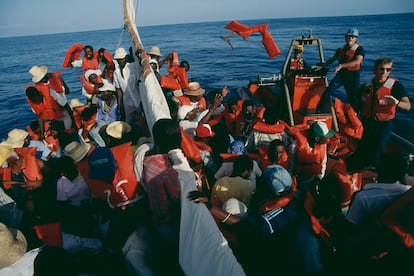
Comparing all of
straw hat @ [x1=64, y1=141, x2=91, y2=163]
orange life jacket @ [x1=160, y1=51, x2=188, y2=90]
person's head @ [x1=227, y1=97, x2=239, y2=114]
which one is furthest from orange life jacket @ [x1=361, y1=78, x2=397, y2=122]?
straw hat @ [x1=64, y1=141, x2=91, y2=163]

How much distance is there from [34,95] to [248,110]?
4.34 m

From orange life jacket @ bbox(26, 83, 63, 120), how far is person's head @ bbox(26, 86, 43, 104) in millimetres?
49

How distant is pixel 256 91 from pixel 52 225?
6.42 m

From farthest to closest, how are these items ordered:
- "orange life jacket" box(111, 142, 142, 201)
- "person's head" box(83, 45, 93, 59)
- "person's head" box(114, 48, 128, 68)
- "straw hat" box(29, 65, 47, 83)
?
"person's head" box(83, 45, 93, 59), "straw hat" box(29, 65, 47, 83), "person's head" box(114, 48, 128, 68), "orange life jacket" box(111, 142, 142, 201)

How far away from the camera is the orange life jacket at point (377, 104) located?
3799mm

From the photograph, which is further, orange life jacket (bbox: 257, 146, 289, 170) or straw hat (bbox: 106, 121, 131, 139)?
straw hat (bbox: 106, 121, 131, 139)

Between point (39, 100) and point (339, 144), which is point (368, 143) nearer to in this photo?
point (339, 144)

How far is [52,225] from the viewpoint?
2.59m

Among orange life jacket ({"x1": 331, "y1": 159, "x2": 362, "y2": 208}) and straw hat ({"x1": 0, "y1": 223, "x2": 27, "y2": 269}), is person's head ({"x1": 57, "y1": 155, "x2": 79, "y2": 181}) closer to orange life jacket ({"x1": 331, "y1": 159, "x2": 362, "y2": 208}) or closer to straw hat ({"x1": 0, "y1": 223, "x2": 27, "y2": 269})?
straw hat ({"x1": 0, "y1": 223, "x2": 27, "y2": 269})

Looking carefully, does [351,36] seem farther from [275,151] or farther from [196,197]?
[196,197]

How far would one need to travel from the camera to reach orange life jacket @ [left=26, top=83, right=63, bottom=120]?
5.42m

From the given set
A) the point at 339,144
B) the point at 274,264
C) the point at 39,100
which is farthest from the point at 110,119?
the point at 339,144

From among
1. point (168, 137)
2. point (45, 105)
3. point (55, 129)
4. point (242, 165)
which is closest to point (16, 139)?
point (55, 129)

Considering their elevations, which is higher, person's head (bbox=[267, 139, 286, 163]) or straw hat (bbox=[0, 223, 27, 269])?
person's head (bbox=[267, 139, 286, 163])
